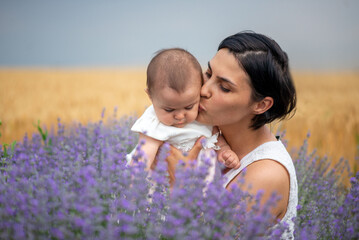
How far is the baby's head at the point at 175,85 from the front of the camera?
2.02 metres

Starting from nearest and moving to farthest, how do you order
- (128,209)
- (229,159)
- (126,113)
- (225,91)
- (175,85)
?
(128,209) → (175,85) → (225,91) → (229,159) → (126,113)

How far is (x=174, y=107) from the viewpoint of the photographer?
6.84ft

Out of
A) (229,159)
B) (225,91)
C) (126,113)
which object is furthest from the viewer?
(126,113)

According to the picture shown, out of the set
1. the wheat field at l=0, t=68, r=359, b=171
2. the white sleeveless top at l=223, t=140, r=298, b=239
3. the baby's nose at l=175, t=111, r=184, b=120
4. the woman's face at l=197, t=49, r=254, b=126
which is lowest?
the wheat field at l=0, t=68, r=359, b=171

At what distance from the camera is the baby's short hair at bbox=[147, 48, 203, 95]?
6.63 ft

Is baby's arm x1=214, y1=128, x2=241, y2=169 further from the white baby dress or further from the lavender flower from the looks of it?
the lavender flower

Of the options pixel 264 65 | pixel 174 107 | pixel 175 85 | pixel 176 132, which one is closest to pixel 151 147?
pixel 176 132

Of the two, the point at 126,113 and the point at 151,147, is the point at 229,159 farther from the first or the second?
the point at 126,113

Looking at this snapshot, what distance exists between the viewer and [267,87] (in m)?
2.17

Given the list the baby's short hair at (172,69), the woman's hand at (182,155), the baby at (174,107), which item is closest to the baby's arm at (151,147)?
the baby at (174,107)

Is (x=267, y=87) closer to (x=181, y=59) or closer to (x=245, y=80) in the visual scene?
(x=245, y=80)

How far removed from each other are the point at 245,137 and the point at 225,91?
0.43m

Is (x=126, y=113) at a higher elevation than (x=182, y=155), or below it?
below

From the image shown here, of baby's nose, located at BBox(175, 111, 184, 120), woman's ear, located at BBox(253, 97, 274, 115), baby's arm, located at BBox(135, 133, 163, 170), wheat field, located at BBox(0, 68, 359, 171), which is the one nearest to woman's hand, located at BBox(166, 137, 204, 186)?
baby's arm, located at BBox(135, 133, 163, 170)
